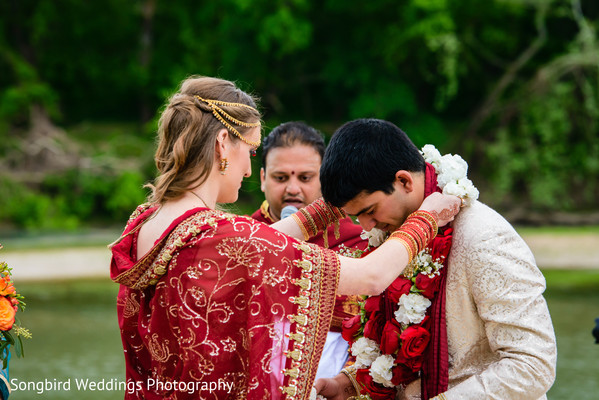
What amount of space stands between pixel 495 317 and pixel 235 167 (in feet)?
3.44

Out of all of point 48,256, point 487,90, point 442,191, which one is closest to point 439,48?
point 487,90

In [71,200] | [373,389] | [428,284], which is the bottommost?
[373,389]

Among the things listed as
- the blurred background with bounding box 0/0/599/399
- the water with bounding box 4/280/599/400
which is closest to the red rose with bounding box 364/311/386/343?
the water with bounding box 4/280/599/400

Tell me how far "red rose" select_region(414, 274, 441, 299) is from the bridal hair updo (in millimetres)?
838

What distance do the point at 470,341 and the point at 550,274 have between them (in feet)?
40.2

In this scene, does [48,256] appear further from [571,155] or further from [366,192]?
[366,192]

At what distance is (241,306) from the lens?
2488 millimetres

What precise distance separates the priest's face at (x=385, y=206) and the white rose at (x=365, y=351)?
515 millimetres

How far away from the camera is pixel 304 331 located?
250 cm

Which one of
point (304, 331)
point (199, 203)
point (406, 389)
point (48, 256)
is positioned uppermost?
point (48, 256)

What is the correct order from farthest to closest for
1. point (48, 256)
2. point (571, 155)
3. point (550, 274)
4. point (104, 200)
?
point (104, 200)
point (571, 155)
point (48, 256)
point (550, 274)

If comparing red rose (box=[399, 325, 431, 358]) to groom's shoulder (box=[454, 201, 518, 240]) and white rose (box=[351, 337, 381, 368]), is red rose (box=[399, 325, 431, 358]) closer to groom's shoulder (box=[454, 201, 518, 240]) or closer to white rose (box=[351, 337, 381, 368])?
white rose (box=[351, 337, 381, 368])

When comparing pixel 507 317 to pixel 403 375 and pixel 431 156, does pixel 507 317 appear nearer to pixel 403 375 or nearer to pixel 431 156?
pixel 403 375

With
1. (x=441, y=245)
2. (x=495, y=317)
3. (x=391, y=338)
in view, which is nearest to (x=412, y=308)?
(x=391, y=338)
